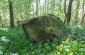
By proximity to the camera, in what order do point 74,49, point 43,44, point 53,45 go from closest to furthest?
1. point 74,49
2. point 53,45
3. point 43,44

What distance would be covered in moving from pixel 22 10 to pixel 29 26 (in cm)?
3841

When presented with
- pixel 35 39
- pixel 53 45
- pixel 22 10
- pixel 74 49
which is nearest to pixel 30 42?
pixel 35 39

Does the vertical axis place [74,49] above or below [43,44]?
above

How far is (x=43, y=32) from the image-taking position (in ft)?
35.3

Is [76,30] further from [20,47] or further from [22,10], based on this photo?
[22,10]

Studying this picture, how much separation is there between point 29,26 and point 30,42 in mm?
913

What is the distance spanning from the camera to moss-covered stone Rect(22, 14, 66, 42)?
10.6 metres

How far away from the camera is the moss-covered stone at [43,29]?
10641mm

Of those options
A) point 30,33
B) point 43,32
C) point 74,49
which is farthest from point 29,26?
point 74,49

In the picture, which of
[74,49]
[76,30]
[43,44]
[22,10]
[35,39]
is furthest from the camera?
[22,10]

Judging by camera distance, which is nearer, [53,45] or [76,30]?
[53,45]

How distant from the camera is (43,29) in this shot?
10852mm

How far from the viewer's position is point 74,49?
5.05 m

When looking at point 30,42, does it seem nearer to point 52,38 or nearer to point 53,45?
point 52,38
